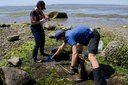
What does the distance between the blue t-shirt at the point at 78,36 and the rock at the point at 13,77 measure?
1659mm

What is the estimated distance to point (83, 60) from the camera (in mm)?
8828

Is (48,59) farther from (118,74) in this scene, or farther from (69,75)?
(118,74)

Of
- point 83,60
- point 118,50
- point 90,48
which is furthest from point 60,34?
point 118,50

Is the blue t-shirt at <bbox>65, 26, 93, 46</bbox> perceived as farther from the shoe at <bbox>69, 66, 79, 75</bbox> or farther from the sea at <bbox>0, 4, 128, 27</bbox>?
the sea at <bbox>0, 4, 128, 27</bbox>

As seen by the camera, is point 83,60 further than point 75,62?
Yes

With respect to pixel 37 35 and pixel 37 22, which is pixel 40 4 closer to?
pixel 37 22

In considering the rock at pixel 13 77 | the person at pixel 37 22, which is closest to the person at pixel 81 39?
the rock at pixel 13 77

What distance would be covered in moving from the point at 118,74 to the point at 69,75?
58.1 inches

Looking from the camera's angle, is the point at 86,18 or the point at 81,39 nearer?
the point at 81,39

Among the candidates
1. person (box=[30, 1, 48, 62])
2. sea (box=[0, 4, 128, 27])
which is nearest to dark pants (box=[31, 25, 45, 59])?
person (box=[30, 1, 48, 62])

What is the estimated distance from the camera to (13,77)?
827cm

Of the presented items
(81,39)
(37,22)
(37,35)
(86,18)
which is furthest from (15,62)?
(86,18)

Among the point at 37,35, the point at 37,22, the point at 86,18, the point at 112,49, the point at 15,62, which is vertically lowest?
the point at 86,18

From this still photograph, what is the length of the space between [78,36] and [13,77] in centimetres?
216
